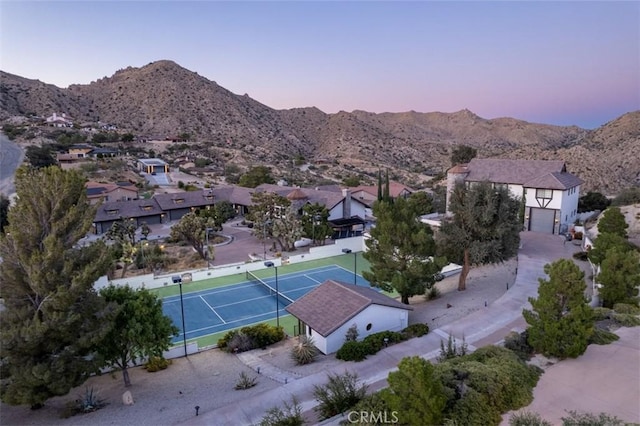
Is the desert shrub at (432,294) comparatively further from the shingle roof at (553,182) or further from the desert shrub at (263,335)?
the shingle roof at (553,182)

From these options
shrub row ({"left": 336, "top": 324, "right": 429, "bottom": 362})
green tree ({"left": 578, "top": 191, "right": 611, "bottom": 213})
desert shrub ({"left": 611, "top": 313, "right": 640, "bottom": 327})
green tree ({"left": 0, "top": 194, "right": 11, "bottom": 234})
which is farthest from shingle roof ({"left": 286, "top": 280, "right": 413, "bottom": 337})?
green tree ({"left": 578, "top": 191, "right": 611, "bottom": 213})

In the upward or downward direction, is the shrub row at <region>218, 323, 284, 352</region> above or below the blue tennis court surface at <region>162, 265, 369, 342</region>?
above

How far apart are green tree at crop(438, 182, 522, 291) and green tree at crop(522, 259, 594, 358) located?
8.15 meters

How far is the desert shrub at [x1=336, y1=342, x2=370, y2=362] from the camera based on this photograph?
17.5 metres

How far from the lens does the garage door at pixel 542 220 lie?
129 ft

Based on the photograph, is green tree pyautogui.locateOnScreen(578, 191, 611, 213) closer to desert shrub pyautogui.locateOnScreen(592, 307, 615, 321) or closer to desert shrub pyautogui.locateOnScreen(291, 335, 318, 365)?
desert shrub pyautogui.locateOnScreen(592, 307, 615, 321)

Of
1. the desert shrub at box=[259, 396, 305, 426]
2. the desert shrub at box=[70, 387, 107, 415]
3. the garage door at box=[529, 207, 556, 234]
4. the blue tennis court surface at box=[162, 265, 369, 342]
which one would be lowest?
the blue tennis court surface at box=[162, 265, 369, 342]

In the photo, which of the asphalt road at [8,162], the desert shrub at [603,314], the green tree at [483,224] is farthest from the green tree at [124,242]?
the desert shrub at [603,314]

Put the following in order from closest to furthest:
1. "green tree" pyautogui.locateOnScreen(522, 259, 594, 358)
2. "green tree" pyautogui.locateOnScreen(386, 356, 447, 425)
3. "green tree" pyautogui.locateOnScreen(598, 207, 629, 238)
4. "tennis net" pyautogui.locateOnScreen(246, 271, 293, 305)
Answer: "green tree" pyautogui.locateOnScreen(386, 356, 447, 425), "green tree" pyautogui.locateOnScreen(522, 259, 594, 358), "tennis net" pyautogui.locateOnScreen(246, 271, 293, 305), "green tree" pyautogui.locateOnScreen(598, 207, 629, 238)

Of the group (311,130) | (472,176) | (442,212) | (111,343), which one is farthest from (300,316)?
(311,130)

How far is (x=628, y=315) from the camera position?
19.2 meters

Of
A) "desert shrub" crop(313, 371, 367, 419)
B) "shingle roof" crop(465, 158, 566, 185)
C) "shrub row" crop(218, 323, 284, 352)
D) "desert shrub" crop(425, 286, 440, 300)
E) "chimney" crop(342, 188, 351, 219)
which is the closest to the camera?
"desert shrub" crop(313, 371, 367, 419)

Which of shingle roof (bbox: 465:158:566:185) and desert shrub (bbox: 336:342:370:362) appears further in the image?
shingle roof (bbox: 465:158:566:185)

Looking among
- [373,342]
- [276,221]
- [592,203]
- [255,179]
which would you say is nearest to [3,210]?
[276,221]
